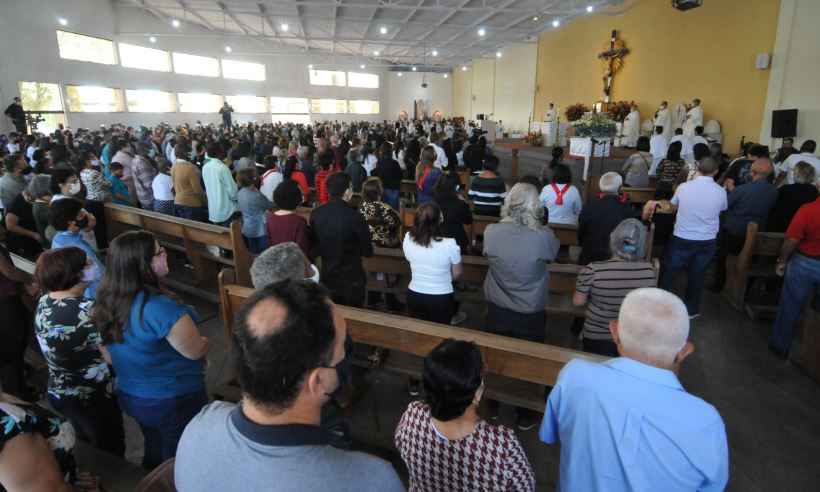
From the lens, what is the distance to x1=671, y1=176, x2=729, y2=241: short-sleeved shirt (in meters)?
3.99

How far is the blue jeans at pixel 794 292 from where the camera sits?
3512 millimetres

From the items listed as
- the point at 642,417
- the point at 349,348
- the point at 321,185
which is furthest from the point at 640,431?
the point at 321,185

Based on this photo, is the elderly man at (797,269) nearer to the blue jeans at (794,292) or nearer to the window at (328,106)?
the blue jeans at (794,292)

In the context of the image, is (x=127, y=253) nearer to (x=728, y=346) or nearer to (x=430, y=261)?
(x=430, y=261)

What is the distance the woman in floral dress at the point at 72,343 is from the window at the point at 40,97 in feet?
52.8

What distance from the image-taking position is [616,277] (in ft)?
8.33

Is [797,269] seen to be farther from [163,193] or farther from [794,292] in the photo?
[163,193]

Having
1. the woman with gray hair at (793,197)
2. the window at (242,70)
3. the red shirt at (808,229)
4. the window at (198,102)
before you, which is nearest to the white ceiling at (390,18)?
the window at (242,70)

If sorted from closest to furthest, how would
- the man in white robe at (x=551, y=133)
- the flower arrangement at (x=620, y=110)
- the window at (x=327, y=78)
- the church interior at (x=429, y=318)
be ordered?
the church interior at (x=429, y=318), the flower arrangement at (x=620, y=110), the man in white robe at (x=551, y=133), the window at (x=327, y=78)

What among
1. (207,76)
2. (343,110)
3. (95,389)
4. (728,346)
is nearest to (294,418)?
(95,389)

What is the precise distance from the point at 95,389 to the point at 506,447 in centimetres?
195

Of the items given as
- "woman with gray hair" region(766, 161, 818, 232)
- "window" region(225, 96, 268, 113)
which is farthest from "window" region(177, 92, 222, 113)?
"woman with gray hair" region(766, 161, 818, 232)

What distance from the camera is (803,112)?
8516 millimetres

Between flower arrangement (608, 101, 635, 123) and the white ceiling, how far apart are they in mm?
2814
